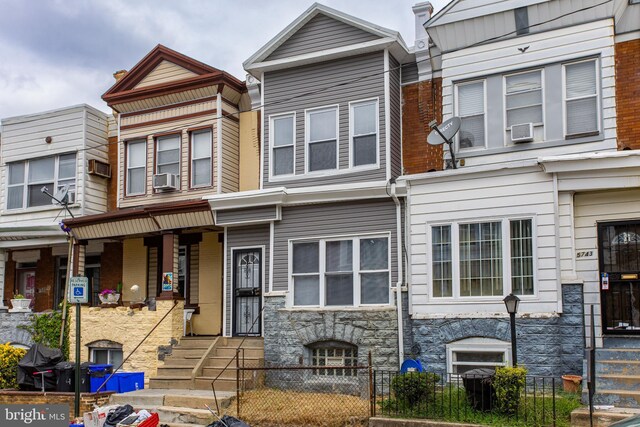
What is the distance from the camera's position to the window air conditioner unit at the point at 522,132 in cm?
1505

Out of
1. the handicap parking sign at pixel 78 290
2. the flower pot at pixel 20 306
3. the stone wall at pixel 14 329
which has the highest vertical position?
the handicap parking sign at pixel 78 290

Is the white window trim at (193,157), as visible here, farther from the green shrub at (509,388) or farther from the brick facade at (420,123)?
the green shrub at (509,388)

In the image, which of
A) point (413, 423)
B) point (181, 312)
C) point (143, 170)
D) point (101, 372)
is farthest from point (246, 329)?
point (413, 423)

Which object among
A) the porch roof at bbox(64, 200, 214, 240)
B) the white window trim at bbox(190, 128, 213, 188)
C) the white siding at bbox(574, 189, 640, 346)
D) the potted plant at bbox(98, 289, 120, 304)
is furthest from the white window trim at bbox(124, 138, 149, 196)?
the white siding at bbox(574, 189, 640, 346)

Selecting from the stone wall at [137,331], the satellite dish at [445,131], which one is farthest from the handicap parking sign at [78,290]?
the satellite dish at [445,131]

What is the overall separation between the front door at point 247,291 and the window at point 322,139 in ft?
8.69

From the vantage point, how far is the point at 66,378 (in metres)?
16.2

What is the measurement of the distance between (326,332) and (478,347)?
3.49 m

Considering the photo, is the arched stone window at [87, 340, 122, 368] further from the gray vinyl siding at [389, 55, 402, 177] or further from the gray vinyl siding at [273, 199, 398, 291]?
the gray vinyl siding at [389, 55, 402, 177]

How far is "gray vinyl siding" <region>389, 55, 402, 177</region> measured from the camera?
657 inches

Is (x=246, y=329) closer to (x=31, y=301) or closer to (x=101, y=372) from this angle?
(x=101, y=372)

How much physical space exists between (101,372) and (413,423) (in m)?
7.71

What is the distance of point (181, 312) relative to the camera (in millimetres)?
18375

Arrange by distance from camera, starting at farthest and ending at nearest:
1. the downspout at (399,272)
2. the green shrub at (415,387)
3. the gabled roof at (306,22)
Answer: the gabled roof at (306,22)
the downspout at (399,272)
the green shrub at (415,387)
